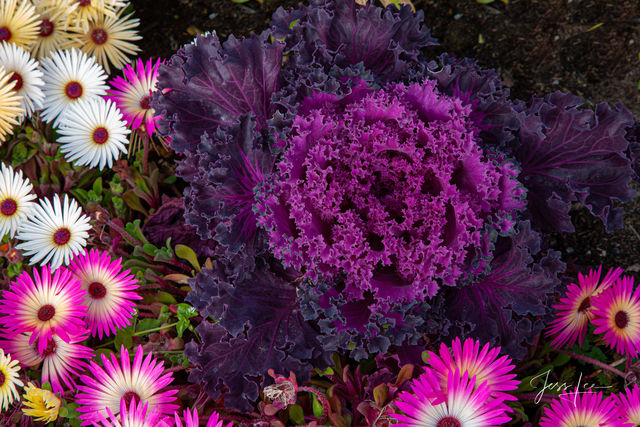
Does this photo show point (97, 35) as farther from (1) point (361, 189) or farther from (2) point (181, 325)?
(1) point (361, 189)

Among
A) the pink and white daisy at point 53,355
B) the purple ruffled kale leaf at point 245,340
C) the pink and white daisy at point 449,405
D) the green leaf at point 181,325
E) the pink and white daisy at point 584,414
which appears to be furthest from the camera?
the green leaf at point 181,325

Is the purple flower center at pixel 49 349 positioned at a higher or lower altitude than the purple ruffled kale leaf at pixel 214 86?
lower

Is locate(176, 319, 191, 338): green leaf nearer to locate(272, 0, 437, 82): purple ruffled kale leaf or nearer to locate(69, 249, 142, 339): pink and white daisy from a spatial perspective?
locate(69, 249, 142, 339): pink and white daisy

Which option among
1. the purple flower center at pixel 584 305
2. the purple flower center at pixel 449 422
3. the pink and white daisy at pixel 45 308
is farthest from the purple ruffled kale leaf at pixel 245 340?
the purple flower center at pixel 584 305

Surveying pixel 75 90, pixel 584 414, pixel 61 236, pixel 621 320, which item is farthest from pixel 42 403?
pixel 621 320

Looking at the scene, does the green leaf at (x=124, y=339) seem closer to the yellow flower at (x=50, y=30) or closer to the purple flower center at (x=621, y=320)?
the yellow flower at (x=50, y=30)

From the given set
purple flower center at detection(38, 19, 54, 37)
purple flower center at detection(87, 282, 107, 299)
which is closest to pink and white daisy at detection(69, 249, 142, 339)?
purple flower center at detection(87, 282, 107, 299)
